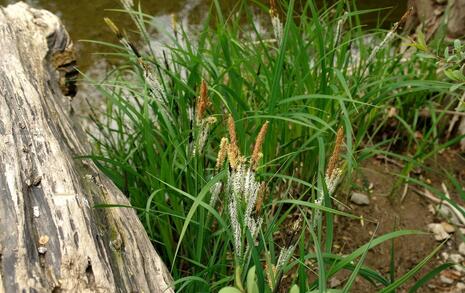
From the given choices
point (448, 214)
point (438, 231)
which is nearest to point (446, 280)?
point (438, 231)

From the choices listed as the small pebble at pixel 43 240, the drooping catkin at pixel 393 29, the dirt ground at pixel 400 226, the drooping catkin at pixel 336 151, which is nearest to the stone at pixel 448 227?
the dirt ground at pixel 400 226

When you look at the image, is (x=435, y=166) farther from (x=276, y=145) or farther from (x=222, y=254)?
(x=222, y=254)

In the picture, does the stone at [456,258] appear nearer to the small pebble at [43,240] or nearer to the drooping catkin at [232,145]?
the drooping catkin at [232,145]

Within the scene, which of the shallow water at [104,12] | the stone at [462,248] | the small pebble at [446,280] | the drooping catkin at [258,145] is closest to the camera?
the drooping catkin at [258,145]

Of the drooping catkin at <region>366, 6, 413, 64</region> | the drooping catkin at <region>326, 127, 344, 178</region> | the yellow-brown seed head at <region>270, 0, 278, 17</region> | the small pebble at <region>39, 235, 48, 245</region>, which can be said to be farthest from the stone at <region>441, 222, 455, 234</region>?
→ the small pebble at <region>39, 235, 48, 245</region>

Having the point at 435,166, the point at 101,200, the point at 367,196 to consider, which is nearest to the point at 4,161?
the point at 101,200

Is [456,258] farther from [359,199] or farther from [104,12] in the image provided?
[104,12]
